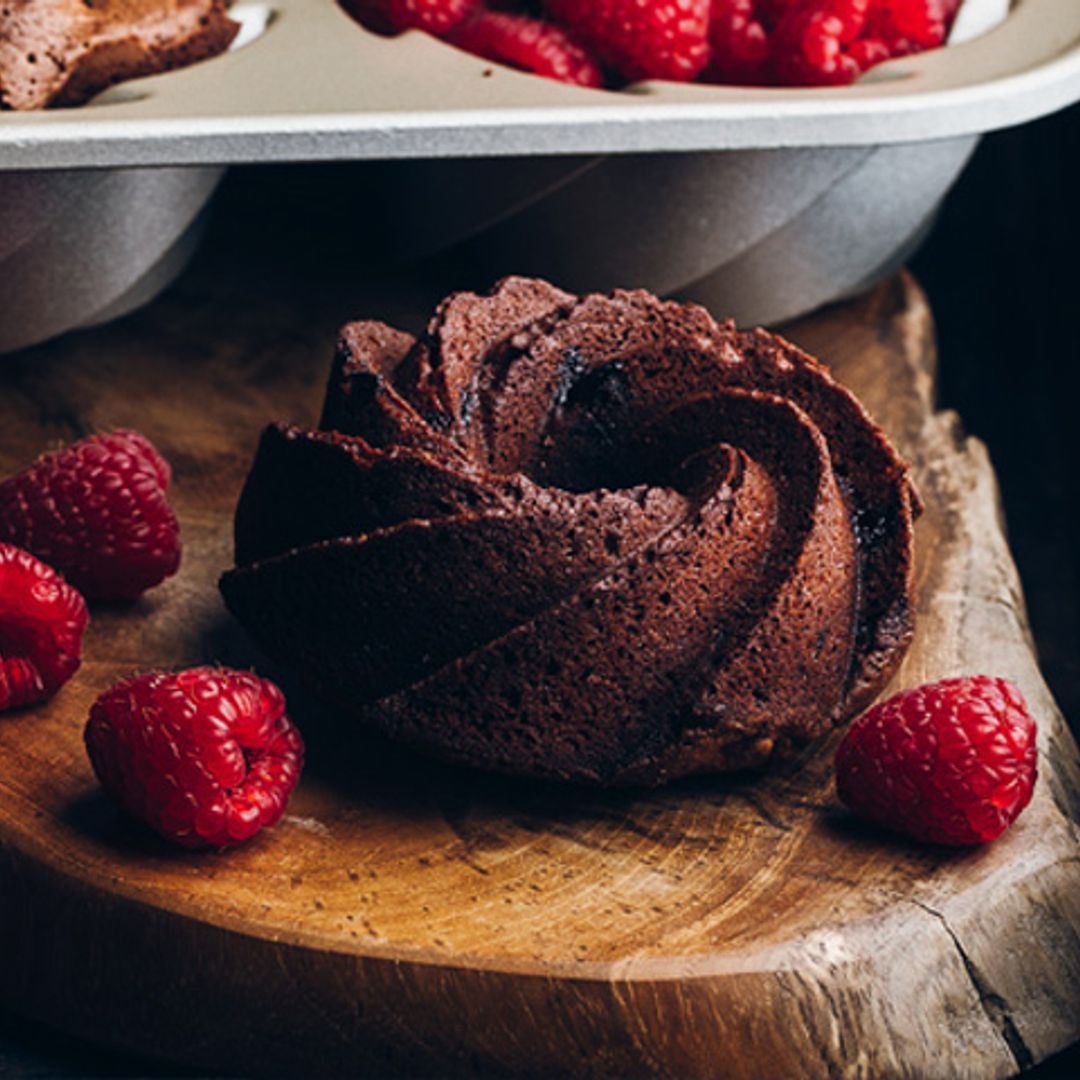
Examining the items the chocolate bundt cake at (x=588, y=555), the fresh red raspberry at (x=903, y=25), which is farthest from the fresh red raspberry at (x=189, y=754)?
the fresh red raspberry at (x=903, y=25)

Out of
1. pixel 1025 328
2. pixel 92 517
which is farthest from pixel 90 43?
pixel 1025 328

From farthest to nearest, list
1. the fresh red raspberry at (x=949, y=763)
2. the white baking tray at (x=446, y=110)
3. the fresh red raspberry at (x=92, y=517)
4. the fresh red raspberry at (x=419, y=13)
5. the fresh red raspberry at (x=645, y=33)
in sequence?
the fresh red raspberry at (x=419, y=13) < the fresh red raspberry at (x=645, y=33) < the white baking tray at (x=446, y=110) < the fresh red raspberry at (x=92, y=517) < the fresh red raspberry at (x=949, y=763)

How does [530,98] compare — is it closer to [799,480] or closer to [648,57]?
[648,57]

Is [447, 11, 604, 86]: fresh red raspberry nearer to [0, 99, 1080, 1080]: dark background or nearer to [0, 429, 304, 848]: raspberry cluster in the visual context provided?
[0, 99, 1080, 1080]: dark background

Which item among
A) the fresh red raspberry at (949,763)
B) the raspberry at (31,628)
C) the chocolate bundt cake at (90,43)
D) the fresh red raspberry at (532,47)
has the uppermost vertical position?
the chocolate bundt cake at (90,43)

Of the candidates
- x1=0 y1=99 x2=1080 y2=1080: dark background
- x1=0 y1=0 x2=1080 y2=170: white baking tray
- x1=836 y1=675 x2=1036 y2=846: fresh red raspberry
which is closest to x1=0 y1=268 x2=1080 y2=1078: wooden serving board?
x1=836 y1=675 x2=1036 y2=846: fresh red raspberry

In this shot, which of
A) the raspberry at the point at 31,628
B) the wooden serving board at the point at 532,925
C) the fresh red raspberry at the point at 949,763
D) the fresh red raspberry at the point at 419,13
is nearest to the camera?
the wooden serving board at the point at 532,925

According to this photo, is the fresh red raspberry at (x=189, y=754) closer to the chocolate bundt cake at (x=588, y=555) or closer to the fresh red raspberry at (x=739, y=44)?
the chocolate bundt cake at (x=588, y=555)
